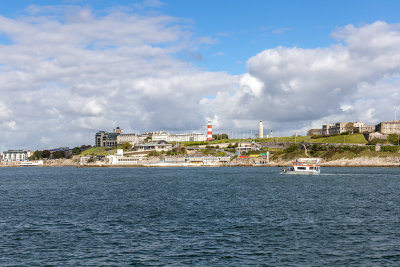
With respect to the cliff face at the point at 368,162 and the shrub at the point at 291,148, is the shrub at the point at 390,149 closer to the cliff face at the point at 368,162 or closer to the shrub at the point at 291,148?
the cliff face at the point at 368,162

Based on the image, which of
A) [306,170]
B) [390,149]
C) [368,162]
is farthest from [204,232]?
[390,149]

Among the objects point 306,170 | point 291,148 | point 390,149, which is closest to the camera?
point 306,170

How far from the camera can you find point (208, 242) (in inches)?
1091

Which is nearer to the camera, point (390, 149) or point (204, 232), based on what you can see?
point (204, 232)

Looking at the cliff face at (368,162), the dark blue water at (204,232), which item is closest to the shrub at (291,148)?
the cliff face at (368,162)

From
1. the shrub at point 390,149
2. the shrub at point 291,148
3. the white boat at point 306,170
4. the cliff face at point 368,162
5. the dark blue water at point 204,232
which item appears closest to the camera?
the dark blue water at point 204,232

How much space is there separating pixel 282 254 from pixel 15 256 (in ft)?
53.0

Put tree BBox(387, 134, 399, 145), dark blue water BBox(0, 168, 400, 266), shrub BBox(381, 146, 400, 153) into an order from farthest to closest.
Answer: tree BBox(387, 134, 399, 145) < shrub BBox(381, 146, 400, 153) < dark blue water BBox(0, 168, 400, 266)

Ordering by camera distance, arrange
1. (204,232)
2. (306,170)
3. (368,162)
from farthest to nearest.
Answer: (368,162)
(306,170)
(204,232)

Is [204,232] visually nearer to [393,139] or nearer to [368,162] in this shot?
[368,162]

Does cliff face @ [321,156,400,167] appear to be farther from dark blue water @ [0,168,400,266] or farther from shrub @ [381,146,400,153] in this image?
dark blue water @ [0,168,400,266]

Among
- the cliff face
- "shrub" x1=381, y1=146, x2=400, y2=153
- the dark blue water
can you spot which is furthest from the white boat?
"shrub" x1=381, y1=146, x2=400, y2=153

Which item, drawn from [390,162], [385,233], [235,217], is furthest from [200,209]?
A: [390,162]

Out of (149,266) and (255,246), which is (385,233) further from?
(149,266)
